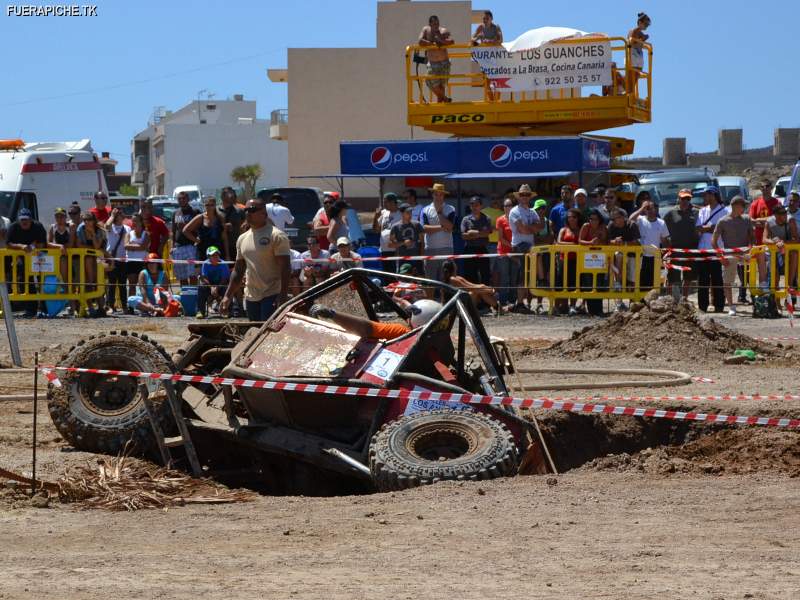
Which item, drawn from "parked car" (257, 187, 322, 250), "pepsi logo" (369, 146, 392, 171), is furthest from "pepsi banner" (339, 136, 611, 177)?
"parked car" (257, 187, 322, 250)

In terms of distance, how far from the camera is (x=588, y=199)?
20.9 metres

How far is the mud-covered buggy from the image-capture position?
27.0 ft

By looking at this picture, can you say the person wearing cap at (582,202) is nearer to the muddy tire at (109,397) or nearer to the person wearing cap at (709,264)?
the person wearing cap at (709,264)

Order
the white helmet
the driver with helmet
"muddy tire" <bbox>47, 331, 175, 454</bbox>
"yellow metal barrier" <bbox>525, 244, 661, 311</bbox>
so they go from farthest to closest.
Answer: "yellow metal barrier" <bbox>525, 244, 661, 311</bbox> < "muddy tire" <bbox>47, 331, 175, 454</bbox> < the white helmet < the driver with helmet

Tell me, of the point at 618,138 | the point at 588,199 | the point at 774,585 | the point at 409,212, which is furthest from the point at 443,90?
the point at 774,585

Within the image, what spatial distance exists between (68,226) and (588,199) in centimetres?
836

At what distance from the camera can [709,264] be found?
19.5 metres

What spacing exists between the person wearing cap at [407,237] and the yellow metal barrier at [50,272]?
4.59 m

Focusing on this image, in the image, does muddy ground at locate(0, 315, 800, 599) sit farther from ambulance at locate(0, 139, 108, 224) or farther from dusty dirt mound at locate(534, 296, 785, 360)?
ambulance at locate(0, 139, 108, 224)

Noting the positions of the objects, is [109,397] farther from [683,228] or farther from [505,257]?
[683,228]

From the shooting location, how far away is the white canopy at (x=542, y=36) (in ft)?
85.0

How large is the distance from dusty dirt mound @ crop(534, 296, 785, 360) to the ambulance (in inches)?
451

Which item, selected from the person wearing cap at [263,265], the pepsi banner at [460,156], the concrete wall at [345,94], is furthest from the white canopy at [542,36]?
the concrete wall at [345,94]

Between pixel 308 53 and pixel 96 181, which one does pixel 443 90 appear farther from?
pixel 308 53
